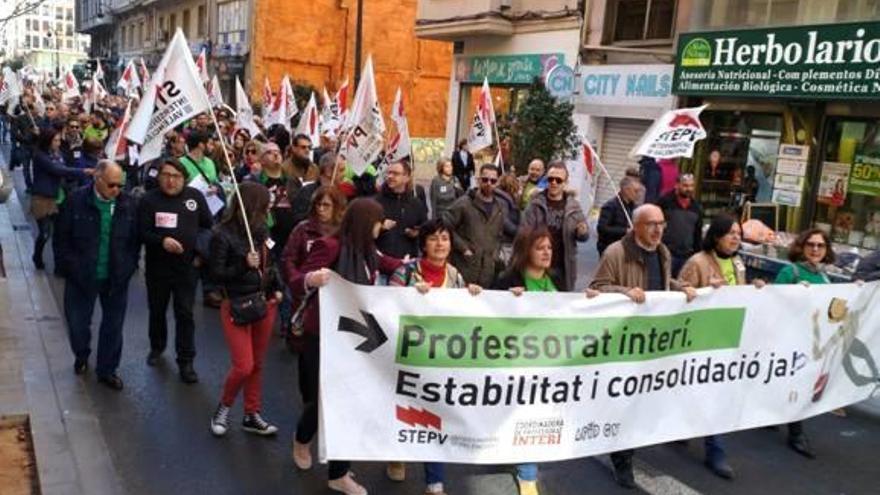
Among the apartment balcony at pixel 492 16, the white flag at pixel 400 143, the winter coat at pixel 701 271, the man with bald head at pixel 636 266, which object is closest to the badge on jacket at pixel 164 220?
the man with bald head at pixel 636 266

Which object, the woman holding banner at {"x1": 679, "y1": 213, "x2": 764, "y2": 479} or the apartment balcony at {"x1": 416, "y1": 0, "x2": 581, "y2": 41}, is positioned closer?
the woman holding banner at {"x1": 679, "y1": 213, "x2": 764, "y2": 479}

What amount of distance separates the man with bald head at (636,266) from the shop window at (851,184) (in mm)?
8631

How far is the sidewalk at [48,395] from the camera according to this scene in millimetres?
4551

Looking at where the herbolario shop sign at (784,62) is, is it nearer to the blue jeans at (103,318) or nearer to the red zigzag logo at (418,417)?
the red zigzag logo at (418,417)

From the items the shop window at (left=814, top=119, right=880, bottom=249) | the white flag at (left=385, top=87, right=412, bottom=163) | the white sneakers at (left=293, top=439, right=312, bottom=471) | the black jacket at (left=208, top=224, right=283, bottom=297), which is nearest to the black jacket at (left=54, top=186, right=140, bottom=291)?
the black jacket at (left=208, top=224, right=283, bottom=297)

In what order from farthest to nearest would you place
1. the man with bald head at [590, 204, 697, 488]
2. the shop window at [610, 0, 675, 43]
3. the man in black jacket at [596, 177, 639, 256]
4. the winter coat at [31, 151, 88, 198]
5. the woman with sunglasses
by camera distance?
the shop window at [610, 0, 675, 43], the winter coat at [31, 151, 88, 198], the man in black jacket at [596, 177, 639, 256], the woman with sunglasses, the man with bald head at [590, 204, 697, 488]

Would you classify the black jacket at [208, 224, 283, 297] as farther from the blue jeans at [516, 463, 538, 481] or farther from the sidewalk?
the blue jeans at [516, 463, 538, 481]

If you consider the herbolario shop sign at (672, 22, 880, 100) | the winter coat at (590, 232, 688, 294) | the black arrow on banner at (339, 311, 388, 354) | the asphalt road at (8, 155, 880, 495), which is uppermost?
the herbolario shop sign at (672, 22, 880, 100)

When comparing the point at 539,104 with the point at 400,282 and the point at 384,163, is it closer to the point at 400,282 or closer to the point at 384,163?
the point at 384,163

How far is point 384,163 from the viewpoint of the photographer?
10875 millimetres

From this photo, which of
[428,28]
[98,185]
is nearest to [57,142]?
[98,185]

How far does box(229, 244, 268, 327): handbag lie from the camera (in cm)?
508

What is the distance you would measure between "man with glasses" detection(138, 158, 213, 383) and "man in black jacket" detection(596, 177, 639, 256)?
11.9 ft

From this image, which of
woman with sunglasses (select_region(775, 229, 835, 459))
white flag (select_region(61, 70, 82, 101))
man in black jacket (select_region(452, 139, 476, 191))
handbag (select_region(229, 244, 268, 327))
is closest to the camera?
handbag (select_region(229, 244, 268, 327))
